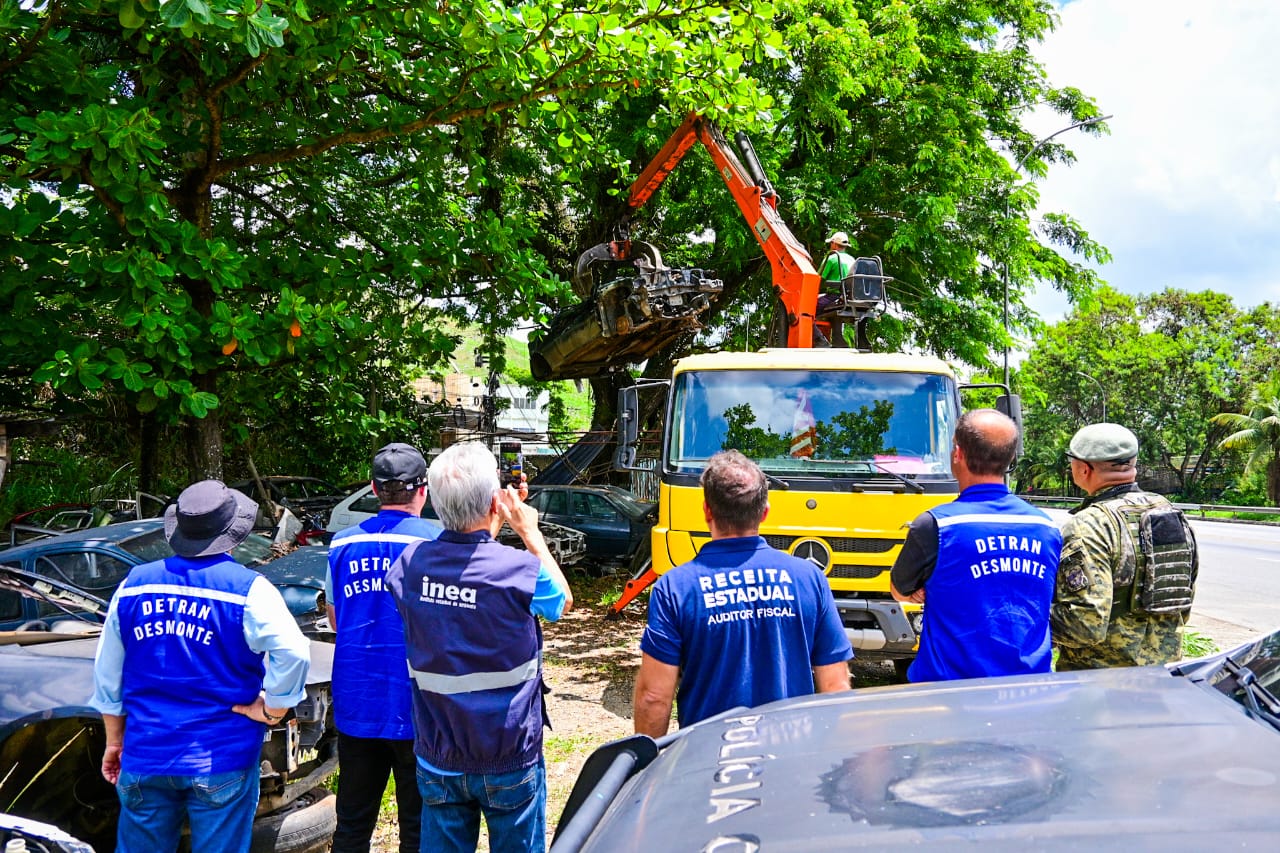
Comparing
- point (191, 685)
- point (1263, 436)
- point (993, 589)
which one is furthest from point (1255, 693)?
point (1263, 436)

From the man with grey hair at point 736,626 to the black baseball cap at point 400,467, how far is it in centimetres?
119

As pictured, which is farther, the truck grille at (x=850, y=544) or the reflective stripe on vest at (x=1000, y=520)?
the truck grille at (x=850, y=544)

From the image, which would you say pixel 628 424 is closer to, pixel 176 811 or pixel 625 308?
pixel 176 811

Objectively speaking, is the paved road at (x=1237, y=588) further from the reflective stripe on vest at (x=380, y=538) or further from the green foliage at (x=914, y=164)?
the reflective stripe on vest at (x=380, y=538)

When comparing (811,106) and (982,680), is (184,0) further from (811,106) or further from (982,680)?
(811,106)

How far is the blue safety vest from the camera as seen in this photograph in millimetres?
2908

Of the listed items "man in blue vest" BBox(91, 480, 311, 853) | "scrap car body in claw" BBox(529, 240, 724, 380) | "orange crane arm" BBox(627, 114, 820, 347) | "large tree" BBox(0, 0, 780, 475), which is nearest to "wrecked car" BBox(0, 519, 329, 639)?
"large tree" BBox(0, 0, 780, 475)

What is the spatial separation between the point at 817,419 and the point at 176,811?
463 cm

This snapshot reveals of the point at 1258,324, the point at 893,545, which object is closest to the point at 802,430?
the point at 893,545

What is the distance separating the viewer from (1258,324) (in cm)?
4241

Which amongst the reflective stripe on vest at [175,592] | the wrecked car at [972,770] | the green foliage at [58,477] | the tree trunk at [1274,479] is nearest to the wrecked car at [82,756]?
the reflective stripe on vest at [175,592]

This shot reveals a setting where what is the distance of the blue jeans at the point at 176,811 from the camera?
2805 mm

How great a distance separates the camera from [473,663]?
8.69 feet

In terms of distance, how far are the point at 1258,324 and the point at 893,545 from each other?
46.3 metres
